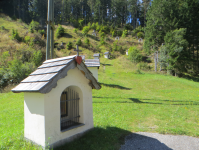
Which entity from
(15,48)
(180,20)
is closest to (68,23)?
(15,48)

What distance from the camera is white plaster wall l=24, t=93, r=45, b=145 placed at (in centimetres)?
385

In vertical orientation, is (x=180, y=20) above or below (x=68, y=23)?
below

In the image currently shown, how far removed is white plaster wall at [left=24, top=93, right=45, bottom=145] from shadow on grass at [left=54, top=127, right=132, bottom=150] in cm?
69

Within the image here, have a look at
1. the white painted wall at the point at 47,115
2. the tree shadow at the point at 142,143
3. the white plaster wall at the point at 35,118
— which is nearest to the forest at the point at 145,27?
the white plaster wall at the point at 35,118

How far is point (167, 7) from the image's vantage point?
2711cm

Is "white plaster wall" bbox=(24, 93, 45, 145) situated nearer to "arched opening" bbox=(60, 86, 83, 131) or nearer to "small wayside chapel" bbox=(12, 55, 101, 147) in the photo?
"small wayside chapel" bbox=(12, 55, 101, 147)

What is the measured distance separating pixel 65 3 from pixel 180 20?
171 feet

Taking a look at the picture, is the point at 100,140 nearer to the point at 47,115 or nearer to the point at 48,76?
the point at 47,115

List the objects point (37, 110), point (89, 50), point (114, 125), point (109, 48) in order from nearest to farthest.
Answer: point (37, 110), point (114, 125), point (89, 50), point (109, 48)

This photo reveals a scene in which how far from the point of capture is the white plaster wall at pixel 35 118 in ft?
12.6

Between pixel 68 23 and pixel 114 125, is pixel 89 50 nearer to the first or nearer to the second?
pixel 68 23

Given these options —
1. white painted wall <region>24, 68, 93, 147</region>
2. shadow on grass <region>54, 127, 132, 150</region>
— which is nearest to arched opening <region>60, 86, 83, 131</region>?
white painted wall <region>24, 68, 93, 147</region>

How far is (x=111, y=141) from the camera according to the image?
4.73 m

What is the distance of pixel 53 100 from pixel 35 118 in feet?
2.42
